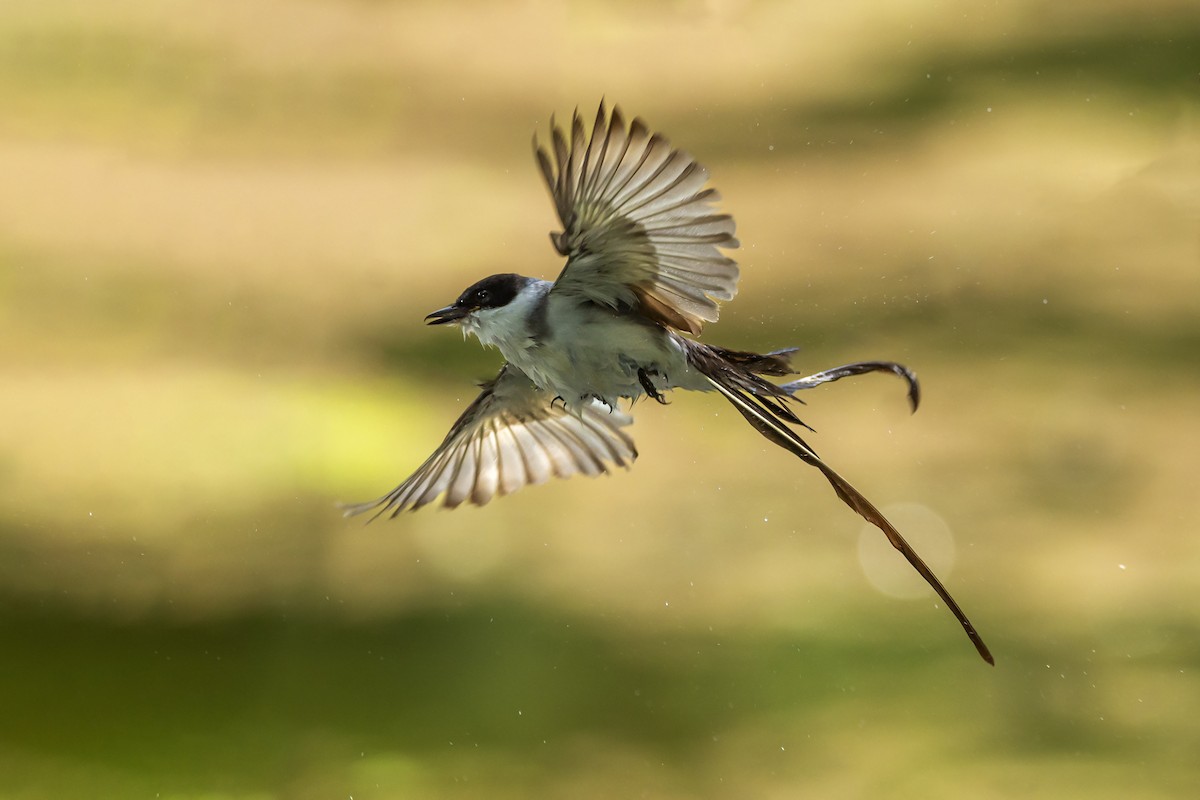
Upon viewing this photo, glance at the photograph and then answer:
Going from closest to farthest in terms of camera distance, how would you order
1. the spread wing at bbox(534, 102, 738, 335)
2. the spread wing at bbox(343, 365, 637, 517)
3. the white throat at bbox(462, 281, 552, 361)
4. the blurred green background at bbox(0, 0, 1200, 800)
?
the spread wing at bbox(534, 102, 738, 335) < the white throat at bbox(462, 281, 552, 361) < the spread wing at bbox(343, 365, 637, 517) < the blurred green background at bbox(0, 0, 1200, 800)

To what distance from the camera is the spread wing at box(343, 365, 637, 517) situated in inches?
62.3

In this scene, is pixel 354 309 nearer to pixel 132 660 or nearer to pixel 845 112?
pixel 132 660

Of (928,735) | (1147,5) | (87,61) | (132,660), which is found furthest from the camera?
(87,61)

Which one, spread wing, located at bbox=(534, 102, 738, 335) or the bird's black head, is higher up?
spread wing, located at bbox=(534, 102, 738, 335)

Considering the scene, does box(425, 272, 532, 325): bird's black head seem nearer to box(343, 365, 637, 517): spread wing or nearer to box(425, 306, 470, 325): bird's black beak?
box(425, 306, 470, 325): bird's black beak

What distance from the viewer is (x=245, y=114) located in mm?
3117

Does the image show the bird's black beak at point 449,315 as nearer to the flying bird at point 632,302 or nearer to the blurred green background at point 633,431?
the flying bird at point 632,302

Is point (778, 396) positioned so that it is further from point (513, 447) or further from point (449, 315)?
point (513, 447)

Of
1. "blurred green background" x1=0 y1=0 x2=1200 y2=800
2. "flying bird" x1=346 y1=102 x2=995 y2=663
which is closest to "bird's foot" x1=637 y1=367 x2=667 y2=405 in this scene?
"flying bird" x1=346 y1=102 x2=995 y2=663

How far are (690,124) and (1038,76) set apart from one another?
2.73ft

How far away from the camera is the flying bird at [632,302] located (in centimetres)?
109

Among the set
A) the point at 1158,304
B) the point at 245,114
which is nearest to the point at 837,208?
the point at 1158,304

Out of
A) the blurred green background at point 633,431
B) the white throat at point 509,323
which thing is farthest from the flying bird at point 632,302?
the blurred green background at point 633,431

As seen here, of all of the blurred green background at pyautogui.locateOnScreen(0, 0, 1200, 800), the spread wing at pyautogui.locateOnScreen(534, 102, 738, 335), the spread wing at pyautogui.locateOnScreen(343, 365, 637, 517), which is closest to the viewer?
the spread wing at pyautogui.locateOnScreen(534, 102, 738, 335)
